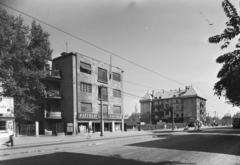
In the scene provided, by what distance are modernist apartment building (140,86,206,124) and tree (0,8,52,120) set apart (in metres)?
61.9

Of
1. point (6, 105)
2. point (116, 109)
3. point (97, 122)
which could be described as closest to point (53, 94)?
point (97, 122)

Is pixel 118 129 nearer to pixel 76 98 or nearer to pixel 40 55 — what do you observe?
pixel 76 98

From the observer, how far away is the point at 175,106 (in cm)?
9019

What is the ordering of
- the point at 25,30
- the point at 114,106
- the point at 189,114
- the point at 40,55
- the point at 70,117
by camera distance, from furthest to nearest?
the point at 189,114, the point at 114,106, the point at 70,117, the point at 40,55, the point at 25,30

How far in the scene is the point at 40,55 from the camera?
2847 cm

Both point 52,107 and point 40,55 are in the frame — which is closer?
point 40,55

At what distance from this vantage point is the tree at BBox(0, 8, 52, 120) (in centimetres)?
2267

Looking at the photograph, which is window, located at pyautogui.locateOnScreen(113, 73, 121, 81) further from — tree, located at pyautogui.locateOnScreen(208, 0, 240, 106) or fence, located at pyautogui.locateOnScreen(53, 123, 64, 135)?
Result: tree, located at pyautogui.locateOnScreen(208, 0, 240, 106)

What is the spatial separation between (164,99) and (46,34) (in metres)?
72.8

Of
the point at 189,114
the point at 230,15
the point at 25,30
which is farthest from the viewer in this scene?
the point at 189,114

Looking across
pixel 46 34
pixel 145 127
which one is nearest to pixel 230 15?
pixel 46 34

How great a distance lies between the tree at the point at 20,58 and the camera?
22.7 meters

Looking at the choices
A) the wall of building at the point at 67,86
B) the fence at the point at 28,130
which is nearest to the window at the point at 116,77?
the wall of building at the point at 67,86

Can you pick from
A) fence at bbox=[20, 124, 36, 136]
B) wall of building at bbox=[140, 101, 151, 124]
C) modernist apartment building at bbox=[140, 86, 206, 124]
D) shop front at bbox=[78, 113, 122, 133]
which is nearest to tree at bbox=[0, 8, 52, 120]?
fence at bbox=[20, 124, 36, 136]
